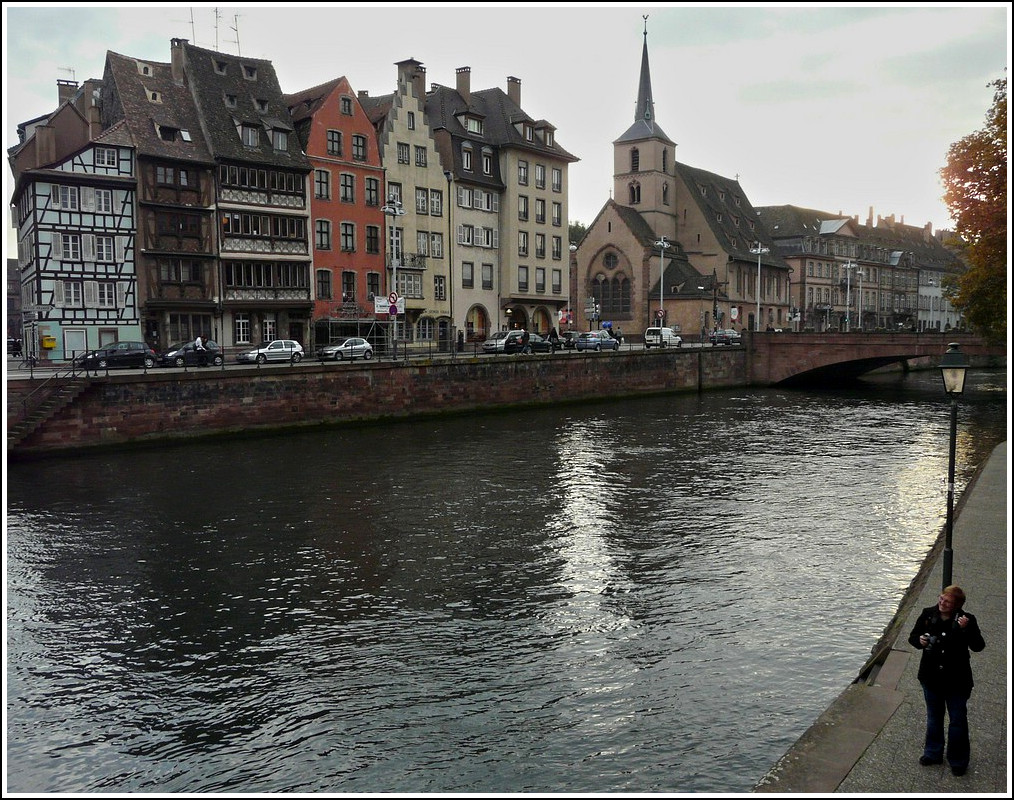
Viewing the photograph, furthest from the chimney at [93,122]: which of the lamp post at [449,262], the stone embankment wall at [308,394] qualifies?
the lamp post at [449,262]

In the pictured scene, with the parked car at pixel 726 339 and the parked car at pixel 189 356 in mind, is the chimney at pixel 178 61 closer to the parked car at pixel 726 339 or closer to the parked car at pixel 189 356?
the parked car at pixel 189 356

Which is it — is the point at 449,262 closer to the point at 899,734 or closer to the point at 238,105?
the point at 238,105

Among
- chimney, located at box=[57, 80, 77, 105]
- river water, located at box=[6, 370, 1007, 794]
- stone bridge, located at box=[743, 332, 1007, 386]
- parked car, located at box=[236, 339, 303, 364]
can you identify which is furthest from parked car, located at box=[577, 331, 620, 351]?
chimney, located at box=[57, 80, 77, 105]

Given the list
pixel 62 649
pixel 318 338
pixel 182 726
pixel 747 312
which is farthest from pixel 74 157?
pixel 747 312

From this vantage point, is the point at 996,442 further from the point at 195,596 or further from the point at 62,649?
the point at 62,649

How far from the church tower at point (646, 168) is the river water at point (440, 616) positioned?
75.4 m

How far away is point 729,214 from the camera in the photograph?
114 m

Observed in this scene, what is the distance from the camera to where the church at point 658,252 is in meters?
98.9

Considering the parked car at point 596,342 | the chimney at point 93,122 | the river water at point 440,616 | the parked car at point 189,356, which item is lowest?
the river water at point 440,616

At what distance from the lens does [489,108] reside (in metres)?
73.9

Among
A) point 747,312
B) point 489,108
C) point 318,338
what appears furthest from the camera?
point 747,312

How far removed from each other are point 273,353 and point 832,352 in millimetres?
40868

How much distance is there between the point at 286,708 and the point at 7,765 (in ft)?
10.8

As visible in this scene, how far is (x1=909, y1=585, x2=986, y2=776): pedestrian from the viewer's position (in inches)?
338
